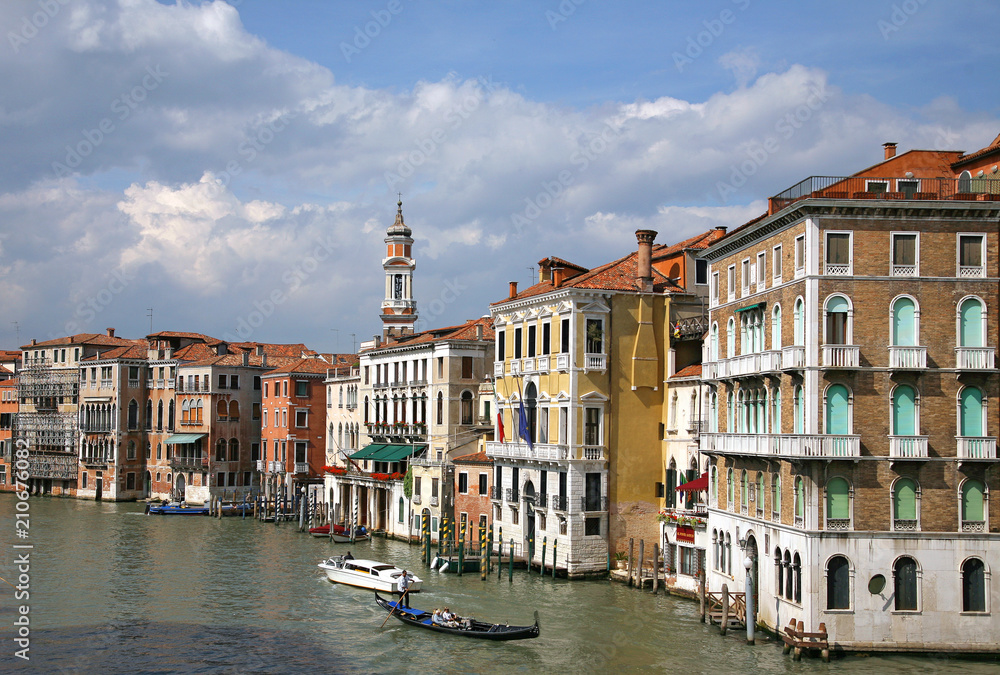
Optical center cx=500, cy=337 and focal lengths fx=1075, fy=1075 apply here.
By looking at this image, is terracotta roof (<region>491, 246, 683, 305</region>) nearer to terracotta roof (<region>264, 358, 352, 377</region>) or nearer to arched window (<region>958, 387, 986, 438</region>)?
arched window (<region>958, 387, 986, 438</region>)

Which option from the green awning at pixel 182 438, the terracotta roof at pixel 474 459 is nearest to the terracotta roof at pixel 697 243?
the terracotta roof at pixel 474 459

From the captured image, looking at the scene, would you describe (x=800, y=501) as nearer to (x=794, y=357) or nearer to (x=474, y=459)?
(x=794, y=357)

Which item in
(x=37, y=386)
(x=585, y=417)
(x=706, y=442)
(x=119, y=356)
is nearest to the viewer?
(x=706, y=442)

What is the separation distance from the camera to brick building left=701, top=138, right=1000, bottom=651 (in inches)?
996

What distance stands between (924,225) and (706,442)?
9.81m

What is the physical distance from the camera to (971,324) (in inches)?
1027

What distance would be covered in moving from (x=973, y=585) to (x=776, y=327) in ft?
25.5

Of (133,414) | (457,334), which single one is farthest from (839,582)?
(133,414)

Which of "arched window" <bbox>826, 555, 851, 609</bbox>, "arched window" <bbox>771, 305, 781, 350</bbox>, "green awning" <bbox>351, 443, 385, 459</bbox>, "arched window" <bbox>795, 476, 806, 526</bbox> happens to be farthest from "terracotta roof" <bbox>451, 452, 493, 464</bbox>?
"arched window" <bbox>826, 555, 851, 609</bbox>

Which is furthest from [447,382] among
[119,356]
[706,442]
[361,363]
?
[119,356]

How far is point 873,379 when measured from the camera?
25.8m

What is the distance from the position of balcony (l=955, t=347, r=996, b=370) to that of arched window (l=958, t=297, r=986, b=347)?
24cm

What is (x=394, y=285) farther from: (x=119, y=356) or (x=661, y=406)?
(x=661, y=406)

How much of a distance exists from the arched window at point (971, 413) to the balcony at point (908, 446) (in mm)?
1088
